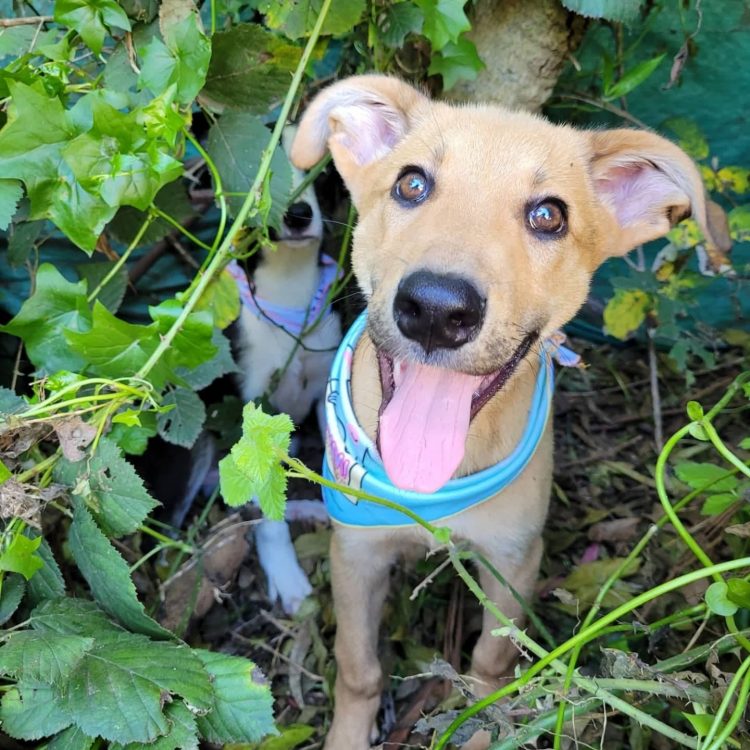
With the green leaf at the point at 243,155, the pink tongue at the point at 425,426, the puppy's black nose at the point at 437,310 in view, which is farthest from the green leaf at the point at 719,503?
the green leaf at the point at 243,155

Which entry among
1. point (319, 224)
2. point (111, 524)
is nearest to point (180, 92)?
point (111, 524)

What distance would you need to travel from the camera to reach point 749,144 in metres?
3.56

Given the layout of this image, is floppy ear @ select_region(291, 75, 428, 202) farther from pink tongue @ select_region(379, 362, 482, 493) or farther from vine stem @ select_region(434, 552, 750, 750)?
vine stem @ select_region(434, 552, 750, 750)

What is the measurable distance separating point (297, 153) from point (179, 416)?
933mm

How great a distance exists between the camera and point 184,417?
2.57 m

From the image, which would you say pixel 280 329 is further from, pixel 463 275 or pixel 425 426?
pixel 463 275

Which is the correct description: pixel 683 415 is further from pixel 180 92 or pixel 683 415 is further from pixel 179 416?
pixel 180 92

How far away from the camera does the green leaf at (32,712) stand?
67.5 inches

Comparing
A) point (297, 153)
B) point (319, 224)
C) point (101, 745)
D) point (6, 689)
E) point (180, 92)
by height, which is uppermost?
point (180, 92)

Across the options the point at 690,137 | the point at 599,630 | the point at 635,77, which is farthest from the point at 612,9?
the point at 599,630

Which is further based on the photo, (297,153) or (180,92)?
(297,153)

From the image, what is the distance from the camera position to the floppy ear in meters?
2.31

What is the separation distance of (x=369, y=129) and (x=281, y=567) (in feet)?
6.23

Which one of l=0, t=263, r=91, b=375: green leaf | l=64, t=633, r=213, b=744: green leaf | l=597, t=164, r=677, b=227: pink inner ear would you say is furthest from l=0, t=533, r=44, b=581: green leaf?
l=597, t=164, r=677, b=227: pink inner ear
